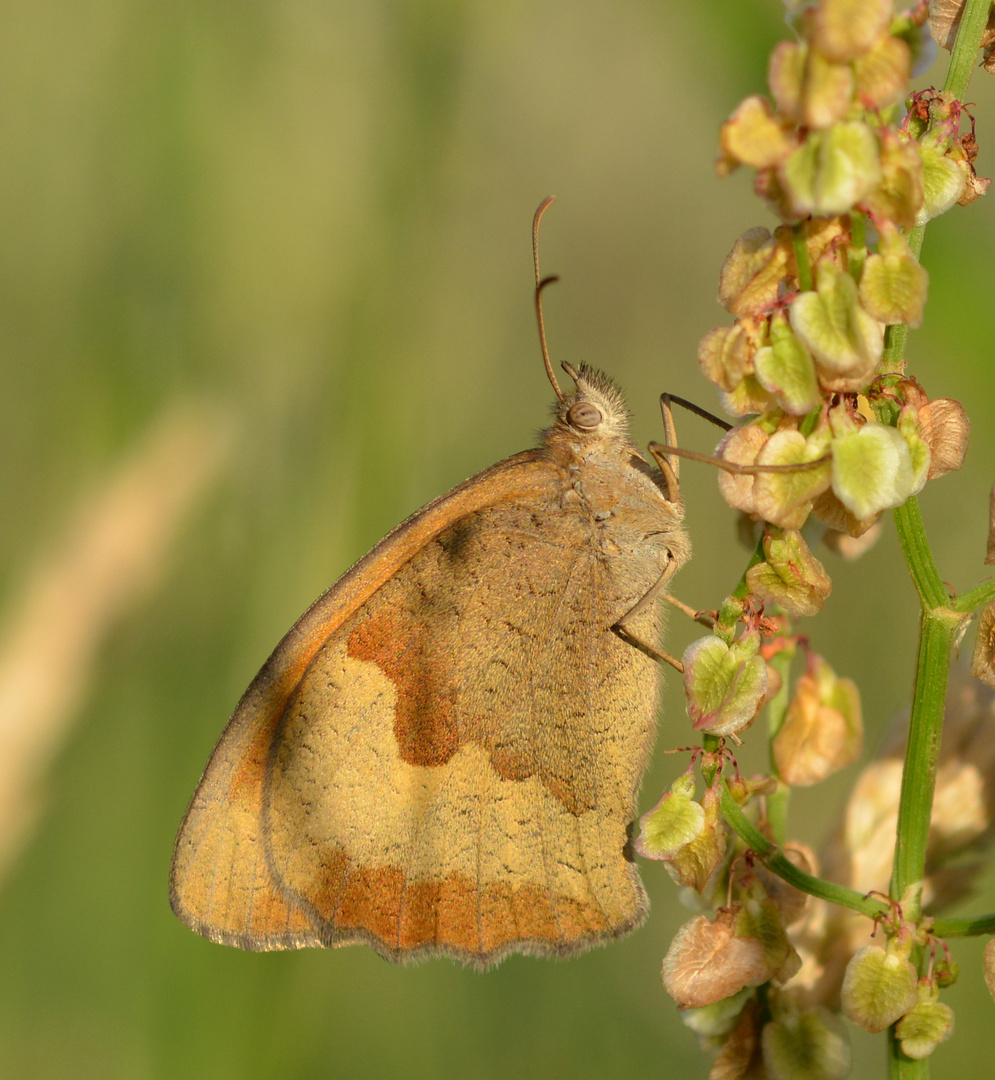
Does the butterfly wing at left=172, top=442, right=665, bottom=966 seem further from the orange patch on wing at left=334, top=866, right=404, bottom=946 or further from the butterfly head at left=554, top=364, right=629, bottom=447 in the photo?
the butterfly head at left=554, top=364, right=629, bottom=447

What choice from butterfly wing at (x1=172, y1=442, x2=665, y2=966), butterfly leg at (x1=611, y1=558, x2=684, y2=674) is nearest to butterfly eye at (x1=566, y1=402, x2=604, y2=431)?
butterfly wing at (x1=172, y1=442, x2=665, y2=966)

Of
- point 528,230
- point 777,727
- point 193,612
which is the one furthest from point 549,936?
point 528,230

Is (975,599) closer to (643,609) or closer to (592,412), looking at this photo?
(643,609)

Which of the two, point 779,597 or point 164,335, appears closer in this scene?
point 779,597

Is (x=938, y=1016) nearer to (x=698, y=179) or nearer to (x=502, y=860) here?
(x=502, y=860)

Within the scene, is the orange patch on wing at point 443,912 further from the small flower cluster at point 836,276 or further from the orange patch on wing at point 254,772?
the small flower cluster at point 836,276

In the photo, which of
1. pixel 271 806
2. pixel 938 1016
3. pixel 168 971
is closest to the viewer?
pixel 938 1016

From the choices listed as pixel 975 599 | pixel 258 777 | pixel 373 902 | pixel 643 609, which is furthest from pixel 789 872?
pixel 258 777

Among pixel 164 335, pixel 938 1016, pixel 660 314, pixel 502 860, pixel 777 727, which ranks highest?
pixel 660 314
